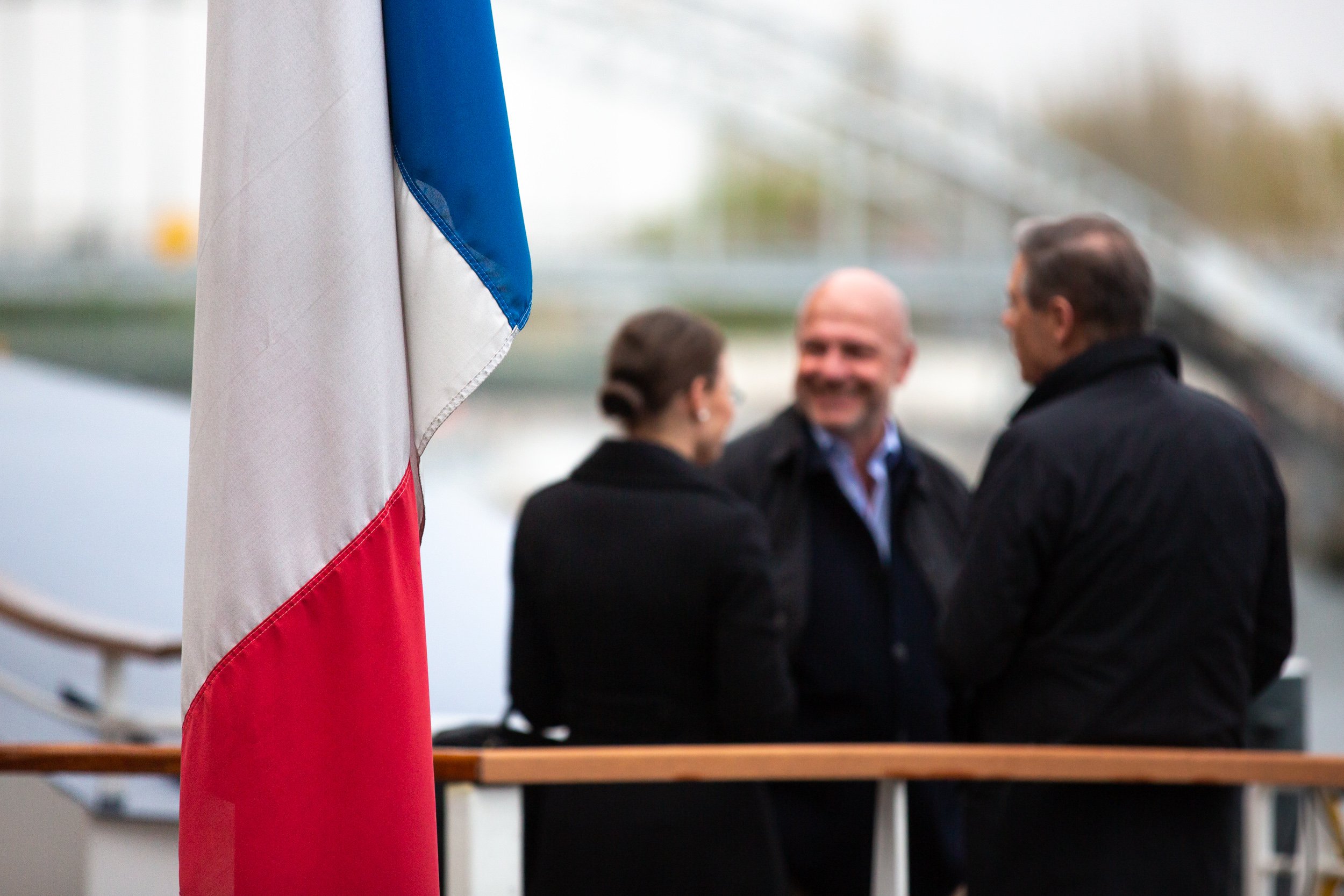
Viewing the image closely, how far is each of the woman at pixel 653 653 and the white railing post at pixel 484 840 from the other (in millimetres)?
199

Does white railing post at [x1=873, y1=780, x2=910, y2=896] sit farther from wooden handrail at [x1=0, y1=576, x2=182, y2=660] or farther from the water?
wooden handrail at [x1=0, y1=576, x2=182, y2=660]

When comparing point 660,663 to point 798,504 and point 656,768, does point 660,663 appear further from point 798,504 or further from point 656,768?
point 798,504

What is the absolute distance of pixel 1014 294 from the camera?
90.1 inches

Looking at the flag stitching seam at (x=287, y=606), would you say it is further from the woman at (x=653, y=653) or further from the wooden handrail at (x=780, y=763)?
the woman at (x=653, y=653)

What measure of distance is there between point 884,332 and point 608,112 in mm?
26280

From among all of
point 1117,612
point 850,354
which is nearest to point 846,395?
point 850,354

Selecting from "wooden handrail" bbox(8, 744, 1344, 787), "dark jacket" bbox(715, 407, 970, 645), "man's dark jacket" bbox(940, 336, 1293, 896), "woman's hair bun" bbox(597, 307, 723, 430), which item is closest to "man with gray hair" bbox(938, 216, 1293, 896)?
"man's dark jacket" bbox(940, 336, 1293, 896)

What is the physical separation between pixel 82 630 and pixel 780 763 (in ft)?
5.13

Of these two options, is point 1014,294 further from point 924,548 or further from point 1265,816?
point 1265,816

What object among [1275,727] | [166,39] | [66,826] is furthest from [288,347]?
[166,39]

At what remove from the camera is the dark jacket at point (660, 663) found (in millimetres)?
2068

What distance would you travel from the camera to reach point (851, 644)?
269 cm

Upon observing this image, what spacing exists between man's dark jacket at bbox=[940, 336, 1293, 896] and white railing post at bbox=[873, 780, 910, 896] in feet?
0.59

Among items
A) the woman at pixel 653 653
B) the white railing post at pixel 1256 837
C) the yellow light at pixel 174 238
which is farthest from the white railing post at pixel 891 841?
the yellow light at pixel 174 238
